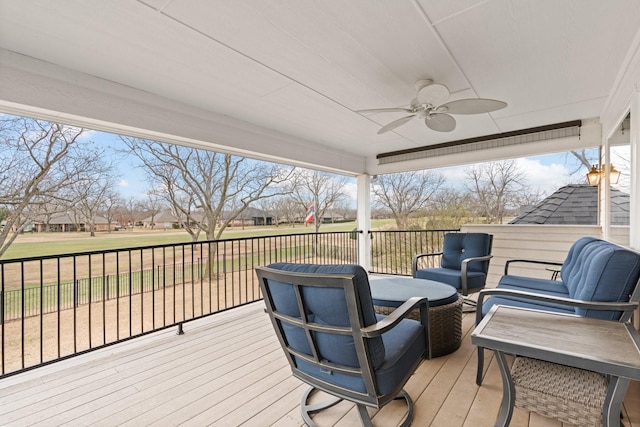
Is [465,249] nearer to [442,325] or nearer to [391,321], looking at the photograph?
[442,325]

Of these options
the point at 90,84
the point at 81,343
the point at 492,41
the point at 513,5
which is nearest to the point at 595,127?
the point at 492,41

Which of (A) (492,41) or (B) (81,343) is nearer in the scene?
(A) (492,41)

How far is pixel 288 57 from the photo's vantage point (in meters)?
2.17

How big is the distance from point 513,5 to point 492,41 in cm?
34

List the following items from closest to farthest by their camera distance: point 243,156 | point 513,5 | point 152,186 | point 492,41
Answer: point 513,5
point 492,41
point 152,186
point 243,156

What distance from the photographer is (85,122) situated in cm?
249

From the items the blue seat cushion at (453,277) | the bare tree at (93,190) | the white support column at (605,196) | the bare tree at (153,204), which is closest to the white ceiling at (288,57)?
the bare tree at (93,190)

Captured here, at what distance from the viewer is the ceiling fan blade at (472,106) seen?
2.20m

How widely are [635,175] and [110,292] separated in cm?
463

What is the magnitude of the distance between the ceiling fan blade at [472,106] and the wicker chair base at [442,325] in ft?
5.42

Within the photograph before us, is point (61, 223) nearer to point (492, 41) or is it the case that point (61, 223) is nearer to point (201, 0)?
point (201, 0)

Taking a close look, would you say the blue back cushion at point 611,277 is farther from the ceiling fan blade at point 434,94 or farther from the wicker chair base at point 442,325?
the ceiling fan blade at point 434,94

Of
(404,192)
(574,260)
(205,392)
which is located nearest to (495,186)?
(404,192)

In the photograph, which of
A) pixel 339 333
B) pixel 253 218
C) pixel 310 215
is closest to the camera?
pixel 339 333
